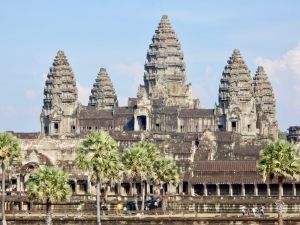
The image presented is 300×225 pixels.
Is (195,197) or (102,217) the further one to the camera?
(195,197)

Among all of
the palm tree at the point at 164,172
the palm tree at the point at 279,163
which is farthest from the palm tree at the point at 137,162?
the palm tree at the point at 279,163

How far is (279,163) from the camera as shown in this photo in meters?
111

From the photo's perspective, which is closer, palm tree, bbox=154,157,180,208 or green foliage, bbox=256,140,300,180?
green foliage, bbox=256,140,300,180

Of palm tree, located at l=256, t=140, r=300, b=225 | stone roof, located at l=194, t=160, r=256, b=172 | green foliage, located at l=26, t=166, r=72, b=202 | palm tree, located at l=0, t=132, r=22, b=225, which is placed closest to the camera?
palm tree, located at l=256, t=140, r=300, b=225

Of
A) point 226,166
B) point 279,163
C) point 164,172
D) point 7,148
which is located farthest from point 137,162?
point 226,166

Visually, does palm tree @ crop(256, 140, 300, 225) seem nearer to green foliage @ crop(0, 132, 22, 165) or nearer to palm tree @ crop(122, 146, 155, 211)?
green foliage @ crop(0, 132, 22, 165)

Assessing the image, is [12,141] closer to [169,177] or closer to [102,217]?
[102,217]

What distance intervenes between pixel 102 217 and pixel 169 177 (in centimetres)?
2435

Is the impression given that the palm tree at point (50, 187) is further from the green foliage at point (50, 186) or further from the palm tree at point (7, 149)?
the palm tree at point (7, 149)

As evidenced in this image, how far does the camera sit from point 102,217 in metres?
125

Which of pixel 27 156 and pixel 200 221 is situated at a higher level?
pixel 27 156

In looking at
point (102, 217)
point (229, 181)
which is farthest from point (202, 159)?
point (102, 217)

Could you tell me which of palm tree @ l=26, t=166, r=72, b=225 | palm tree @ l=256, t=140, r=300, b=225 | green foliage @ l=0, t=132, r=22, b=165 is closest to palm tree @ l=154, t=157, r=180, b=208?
green foliage @ l=0, t=132, r=22, b=165

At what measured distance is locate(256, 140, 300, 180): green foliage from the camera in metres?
111
